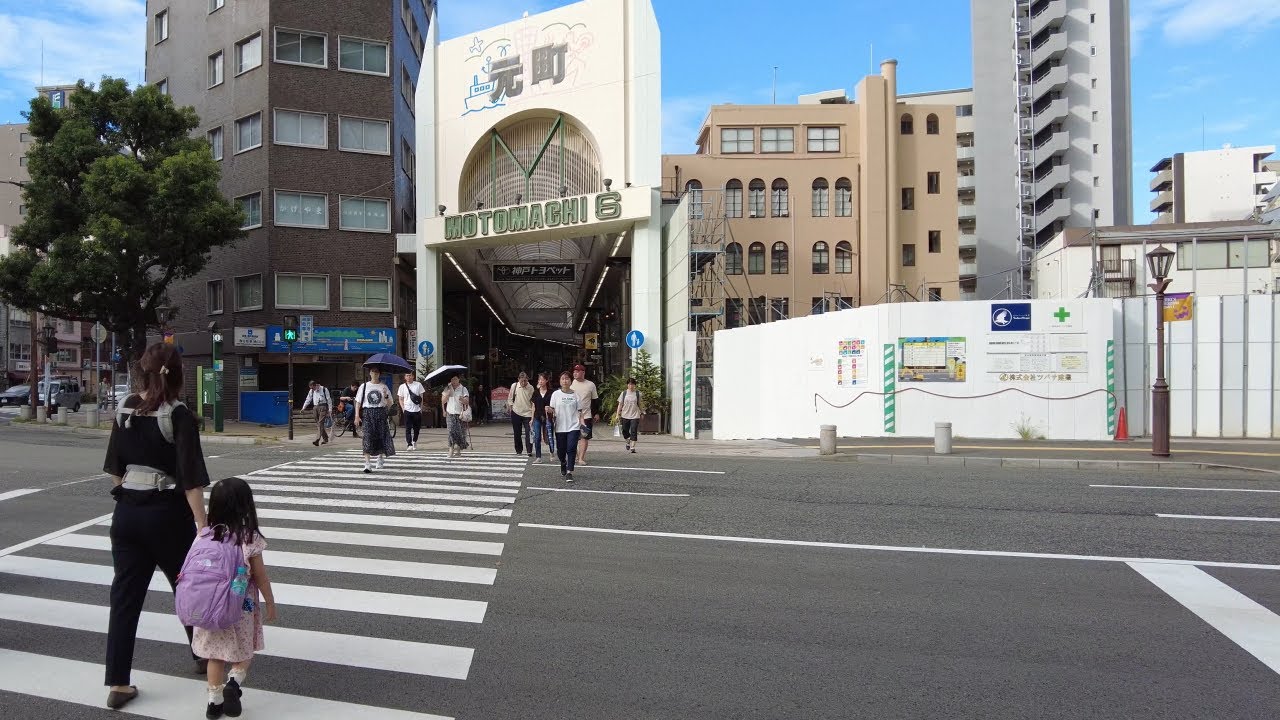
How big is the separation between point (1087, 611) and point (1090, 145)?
6035cm

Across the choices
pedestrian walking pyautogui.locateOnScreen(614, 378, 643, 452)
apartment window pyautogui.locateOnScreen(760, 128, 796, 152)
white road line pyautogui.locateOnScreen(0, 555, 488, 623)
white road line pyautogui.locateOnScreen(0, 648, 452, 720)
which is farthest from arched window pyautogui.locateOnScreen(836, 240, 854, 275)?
white road line pyautogui.locateOnScreen(0, 648, 452, 720)

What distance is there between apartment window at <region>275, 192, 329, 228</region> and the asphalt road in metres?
22.4

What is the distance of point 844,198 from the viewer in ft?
165

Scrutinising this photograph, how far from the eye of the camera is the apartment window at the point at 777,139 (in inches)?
2010

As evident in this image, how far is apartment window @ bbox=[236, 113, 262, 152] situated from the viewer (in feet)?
108

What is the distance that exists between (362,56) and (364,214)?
20.3 ft

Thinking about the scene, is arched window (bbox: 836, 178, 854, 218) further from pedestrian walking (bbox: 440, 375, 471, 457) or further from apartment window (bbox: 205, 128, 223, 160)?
pedestrian walking (bbox: 440, 375, 471, 457)

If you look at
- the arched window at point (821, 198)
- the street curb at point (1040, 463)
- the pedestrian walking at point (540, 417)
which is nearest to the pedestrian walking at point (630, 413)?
the pedestrian walking at point (540, 417)

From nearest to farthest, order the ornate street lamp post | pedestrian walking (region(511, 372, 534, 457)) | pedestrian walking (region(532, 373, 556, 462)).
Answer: the ornate street lamp post < pedestrian walking (region(532, 373, 556, 462)) < pedestrian walking (region(511, 372, 534, 457))

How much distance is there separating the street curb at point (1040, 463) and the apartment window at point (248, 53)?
1125 inches

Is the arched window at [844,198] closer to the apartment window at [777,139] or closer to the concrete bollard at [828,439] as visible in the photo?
the apartment window at [777,139]

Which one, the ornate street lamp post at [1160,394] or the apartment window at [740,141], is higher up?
the apartment window at [740,141]

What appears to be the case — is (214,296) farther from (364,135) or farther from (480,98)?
(480,98)

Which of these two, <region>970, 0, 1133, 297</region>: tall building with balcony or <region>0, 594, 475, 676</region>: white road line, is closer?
<region>0, 594, 475, 676</region>: white road line
